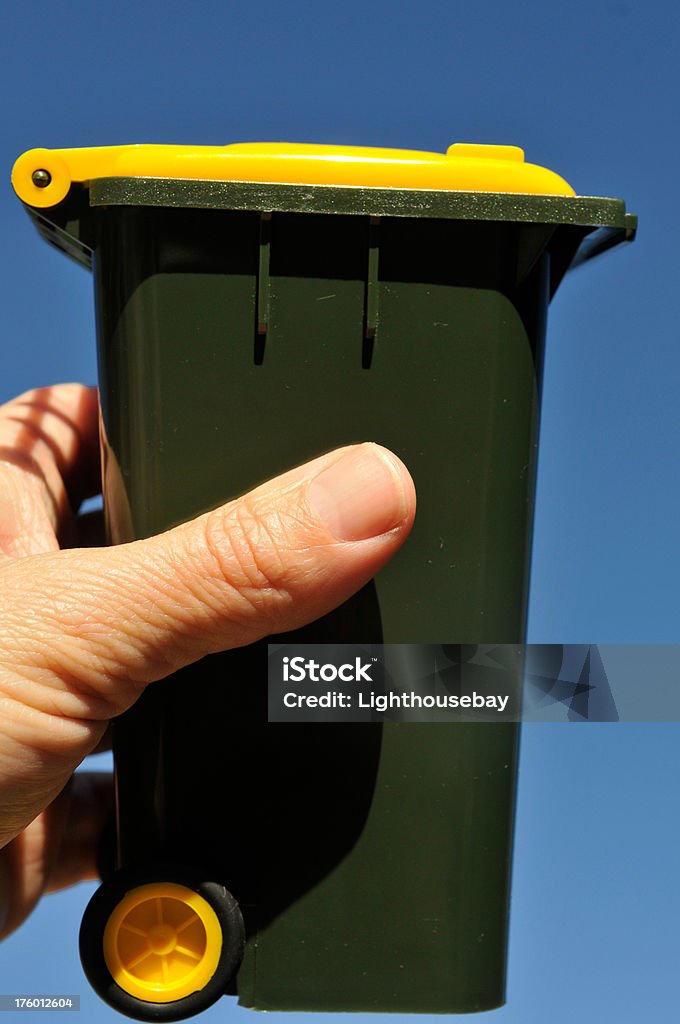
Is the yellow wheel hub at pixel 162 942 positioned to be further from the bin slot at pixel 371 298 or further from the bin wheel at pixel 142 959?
the bin slot at pixel 371 298

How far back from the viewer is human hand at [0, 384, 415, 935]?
5.48 feet

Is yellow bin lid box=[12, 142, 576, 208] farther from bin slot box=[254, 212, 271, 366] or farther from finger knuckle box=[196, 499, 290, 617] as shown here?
finger knuckle box=[196, 499, 290, 617]

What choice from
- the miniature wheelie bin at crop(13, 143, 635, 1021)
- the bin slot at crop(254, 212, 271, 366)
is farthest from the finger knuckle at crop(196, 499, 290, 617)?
the bin slot at crop(254, 212, 271, 366)

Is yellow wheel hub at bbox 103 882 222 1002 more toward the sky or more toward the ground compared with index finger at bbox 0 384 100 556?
more toward the ground

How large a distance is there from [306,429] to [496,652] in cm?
51

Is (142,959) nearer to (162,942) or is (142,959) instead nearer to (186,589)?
(162,942)

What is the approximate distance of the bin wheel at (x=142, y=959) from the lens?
190 cm

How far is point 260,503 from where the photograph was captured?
5.52 ft

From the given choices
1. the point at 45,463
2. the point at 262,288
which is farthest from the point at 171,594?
the point at 45,463

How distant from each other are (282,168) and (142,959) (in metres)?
1.36

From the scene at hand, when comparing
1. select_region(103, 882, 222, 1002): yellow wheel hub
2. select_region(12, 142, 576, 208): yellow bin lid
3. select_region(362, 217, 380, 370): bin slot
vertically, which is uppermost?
select_region(12, 142, 576, 208): yellow bin lid

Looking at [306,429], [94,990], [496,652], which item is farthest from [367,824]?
[306,429]

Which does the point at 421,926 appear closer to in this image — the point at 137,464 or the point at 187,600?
the point at 187,600

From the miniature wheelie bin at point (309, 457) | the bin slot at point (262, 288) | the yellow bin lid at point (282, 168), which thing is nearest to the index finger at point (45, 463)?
the miniature wheelie bin at point (309, 457)
